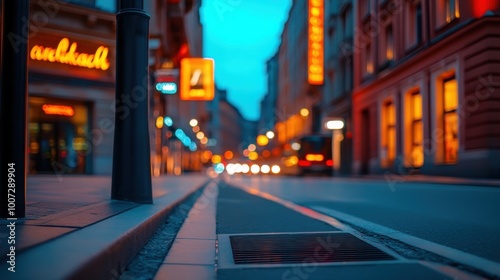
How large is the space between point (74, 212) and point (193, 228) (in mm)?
1686

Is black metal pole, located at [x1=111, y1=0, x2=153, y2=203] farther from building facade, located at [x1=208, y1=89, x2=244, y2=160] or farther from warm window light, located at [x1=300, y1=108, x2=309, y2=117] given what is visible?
building facade, located at [x1=208, y1=89, x2=244, y2=160]

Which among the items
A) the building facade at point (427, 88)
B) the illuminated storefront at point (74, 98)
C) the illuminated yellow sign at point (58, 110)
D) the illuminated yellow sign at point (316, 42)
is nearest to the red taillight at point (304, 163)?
the building facade at point (427, 88)

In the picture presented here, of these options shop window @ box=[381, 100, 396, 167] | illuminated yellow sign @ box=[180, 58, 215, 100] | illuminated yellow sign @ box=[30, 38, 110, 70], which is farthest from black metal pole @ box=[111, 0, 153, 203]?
shop window @ box=[381, 100, 396, 167]

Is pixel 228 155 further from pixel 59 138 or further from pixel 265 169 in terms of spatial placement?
pixel 59 138

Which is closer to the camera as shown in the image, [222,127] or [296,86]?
[296,86]

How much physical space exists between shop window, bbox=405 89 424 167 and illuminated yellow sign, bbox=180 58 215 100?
10.4 meters

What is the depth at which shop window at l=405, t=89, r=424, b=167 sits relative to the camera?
28.0 metres

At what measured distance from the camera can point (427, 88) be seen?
85.1ft

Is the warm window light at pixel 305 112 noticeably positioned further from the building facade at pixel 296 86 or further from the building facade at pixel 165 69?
the building facade at pixel 165 69

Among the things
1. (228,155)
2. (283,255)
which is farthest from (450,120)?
(228,155)

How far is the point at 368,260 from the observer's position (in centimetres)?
451

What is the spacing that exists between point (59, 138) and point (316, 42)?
25835 mm

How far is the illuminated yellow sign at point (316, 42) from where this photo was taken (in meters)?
42.6

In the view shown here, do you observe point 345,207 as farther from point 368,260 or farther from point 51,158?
point 51,158
